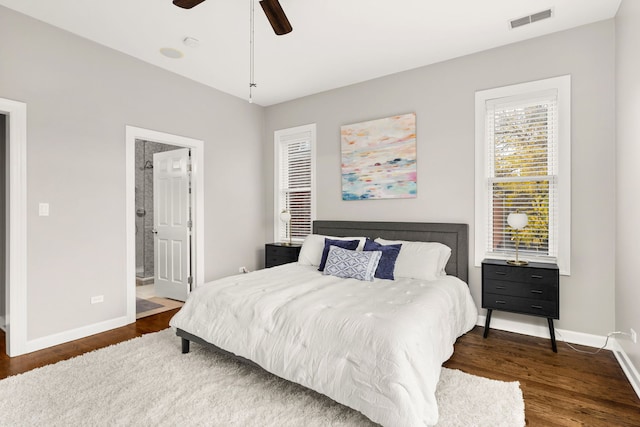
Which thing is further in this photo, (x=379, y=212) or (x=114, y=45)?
(x=379, y=212)

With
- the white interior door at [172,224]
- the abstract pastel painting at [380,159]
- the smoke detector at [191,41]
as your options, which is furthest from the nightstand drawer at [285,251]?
the smoke detector at [191,41]

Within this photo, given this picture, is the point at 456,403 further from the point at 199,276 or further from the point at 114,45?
the point at 114,45

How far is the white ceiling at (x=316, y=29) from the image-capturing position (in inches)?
109

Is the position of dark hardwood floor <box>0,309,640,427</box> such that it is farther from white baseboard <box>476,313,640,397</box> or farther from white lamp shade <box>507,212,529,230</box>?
white lamp shade <box>507,212,529,230</box>

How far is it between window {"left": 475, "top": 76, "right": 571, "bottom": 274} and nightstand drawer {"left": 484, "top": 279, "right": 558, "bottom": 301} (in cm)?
37

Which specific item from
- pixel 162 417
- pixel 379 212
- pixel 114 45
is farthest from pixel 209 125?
pixel 162 417

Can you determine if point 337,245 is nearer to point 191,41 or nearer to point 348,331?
point 348,331

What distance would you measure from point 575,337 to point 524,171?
1.62 metres

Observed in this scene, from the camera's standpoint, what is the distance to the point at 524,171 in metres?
3.33

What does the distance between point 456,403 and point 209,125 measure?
4.18m

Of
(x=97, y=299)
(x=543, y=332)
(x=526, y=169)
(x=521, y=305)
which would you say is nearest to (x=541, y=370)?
(x=521, y=305)

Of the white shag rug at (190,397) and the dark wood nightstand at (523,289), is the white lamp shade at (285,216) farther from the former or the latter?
the dark wood nightstand at (523,289)

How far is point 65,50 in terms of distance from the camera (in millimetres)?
3160

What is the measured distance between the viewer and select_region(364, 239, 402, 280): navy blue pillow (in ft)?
10.5
